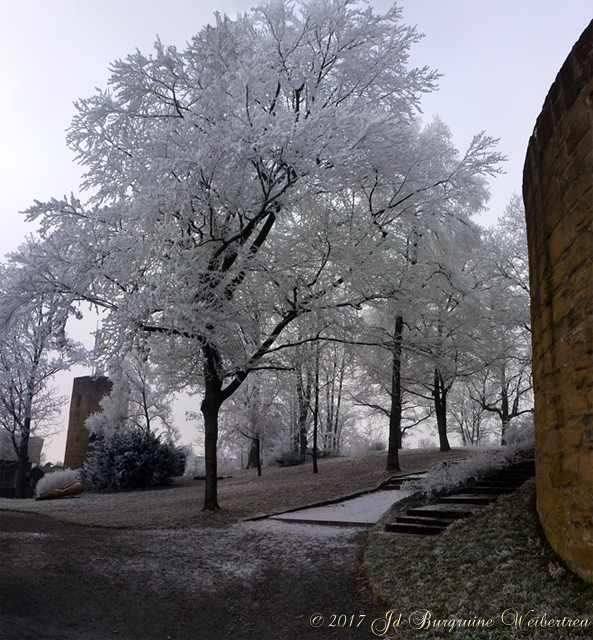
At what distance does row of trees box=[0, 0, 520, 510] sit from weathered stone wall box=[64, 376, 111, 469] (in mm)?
13114

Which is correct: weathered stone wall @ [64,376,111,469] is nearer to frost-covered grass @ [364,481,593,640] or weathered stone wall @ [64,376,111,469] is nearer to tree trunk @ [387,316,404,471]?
tree trunk @ [387,316,404,471]

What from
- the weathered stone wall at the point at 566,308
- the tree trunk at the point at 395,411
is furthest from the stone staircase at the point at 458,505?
the tree trunk at the point at 395,411

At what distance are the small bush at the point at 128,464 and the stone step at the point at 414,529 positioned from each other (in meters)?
11.7

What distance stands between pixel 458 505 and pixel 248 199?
584cm

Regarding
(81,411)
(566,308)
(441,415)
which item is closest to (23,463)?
(81,411)

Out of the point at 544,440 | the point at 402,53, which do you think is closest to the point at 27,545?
the point at 544,440

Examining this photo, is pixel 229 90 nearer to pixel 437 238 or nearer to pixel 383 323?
pixel 437 238

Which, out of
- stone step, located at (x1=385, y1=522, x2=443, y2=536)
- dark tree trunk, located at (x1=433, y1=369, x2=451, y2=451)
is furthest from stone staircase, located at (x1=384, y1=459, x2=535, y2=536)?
dark tree trunk, located at (x1=433, y1=369, x2=451, y2=451)

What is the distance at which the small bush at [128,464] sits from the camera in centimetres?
1630

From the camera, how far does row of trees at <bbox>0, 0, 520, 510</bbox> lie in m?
8.12

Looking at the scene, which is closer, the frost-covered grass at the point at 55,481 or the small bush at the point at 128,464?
the small bush at the point at 128,464

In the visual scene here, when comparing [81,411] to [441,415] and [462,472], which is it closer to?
[441,415]

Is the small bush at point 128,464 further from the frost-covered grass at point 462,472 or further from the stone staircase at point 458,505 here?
the stone staircase at point 458,505

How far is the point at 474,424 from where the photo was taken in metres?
28.1
